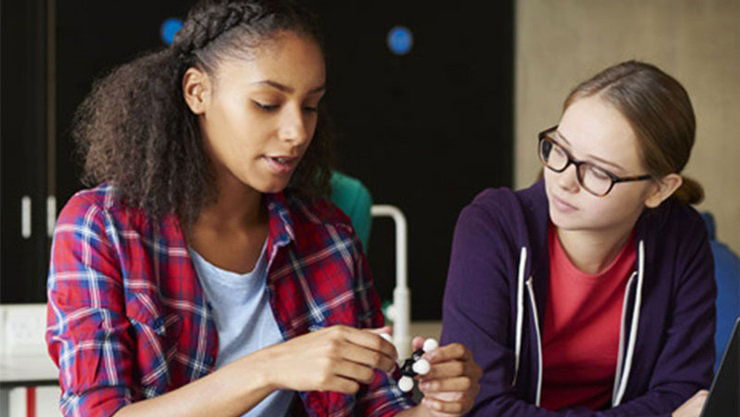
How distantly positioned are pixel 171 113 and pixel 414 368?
0.51 meters

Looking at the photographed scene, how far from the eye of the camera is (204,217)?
60.9 inches

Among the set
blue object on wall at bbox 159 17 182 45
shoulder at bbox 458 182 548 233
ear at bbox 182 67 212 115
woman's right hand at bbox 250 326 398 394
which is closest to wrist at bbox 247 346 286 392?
woman's right hand at bbox 250 326 398 394

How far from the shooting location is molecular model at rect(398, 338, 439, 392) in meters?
1.31

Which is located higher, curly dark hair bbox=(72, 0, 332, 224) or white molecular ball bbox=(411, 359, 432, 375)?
curly dark hair bbox=(72, 0, 332, 224)

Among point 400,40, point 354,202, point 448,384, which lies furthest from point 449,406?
point 400,40

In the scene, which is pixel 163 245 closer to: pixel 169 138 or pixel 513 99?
pixel 169 138

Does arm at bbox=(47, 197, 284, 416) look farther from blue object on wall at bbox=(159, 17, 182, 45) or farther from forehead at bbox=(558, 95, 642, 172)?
blue object on wall at bbox=(159, 17, 182, 45)

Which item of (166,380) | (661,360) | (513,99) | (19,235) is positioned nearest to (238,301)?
(166,380)

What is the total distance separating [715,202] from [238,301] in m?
4.25

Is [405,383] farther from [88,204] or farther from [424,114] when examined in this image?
[424,114]

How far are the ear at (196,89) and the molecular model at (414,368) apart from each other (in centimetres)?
47

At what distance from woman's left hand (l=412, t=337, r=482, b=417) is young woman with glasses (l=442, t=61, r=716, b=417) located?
26 centimetres

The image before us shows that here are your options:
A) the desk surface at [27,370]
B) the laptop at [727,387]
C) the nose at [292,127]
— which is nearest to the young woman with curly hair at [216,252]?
the nose at [292,127]

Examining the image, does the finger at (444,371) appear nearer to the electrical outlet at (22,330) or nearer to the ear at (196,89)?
the ear at (196,89)
